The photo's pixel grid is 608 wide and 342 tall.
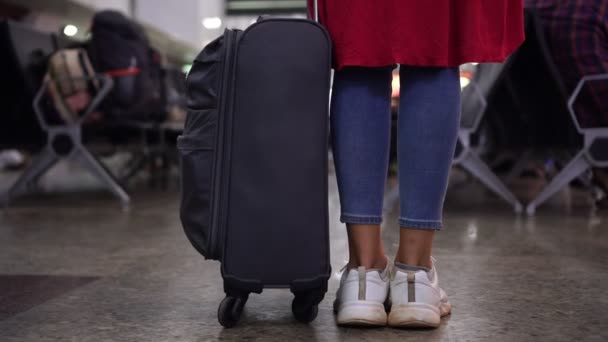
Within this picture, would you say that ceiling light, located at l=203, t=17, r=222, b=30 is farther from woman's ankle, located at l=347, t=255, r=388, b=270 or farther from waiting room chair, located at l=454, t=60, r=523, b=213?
woman's ankle, located at l=347, t=255, r=388, b=270

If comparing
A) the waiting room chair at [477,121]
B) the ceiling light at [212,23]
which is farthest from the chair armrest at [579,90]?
the ceiling light at [212,23]

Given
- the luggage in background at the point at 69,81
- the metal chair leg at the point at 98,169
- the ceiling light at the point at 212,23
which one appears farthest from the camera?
the ceiling light at the point at 212,23

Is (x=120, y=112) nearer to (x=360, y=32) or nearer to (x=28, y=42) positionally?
(x=28, y=42)

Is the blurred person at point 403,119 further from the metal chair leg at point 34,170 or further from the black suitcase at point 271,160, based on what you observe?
the metal chair leg at point 34,170

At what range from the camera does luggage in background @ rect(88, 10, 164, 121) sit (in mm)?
2859

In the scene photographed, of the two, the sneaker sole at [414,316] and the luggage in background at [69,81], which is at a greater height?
the luggage in background at [69,81]

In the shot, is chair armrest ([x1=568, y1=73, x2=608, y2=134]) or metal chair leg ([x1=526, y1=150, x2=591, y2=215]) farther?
metal chair leg ([x1=526, y1=150, x2=591, y2=215])

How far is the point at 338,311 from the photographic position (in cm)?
97

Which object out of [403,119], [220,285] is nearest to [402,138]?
[403,119]

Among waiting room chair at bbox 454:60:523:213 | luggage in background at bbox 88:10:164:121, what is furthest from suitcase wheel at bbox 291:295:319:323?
luggage in background at bbox 88:10:164:121

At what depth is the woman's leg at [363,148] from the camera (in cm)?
97

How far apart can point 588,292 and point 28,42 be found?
2.57 meters

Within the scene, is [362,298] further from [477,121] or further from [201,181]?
[477,121]

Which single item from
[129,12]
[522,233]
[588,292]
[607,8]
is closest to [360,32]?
[588,292]
